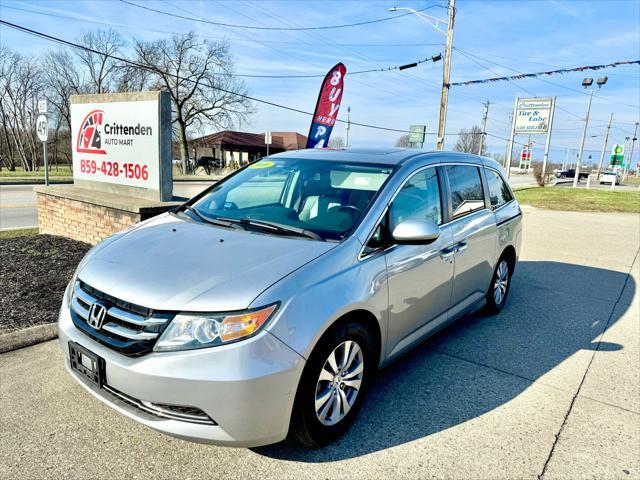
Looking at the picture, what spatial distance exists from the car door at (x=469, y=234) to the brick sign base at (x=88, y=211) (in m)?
3.76

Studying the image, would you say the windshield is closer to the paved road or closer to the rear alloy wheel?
the rear alloy wheel

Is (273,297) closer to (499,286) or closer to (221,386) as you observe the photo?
(221,386)

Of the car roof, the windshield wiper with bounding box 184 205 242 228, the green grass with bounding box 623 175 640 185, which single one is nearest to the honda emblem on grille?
the windshield wiper with bounding box 184 205 242 228

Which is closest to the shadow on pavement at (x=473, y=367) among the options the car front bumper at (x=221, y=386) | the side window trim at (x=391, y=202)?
the car front bumper at (x=221, y=386)

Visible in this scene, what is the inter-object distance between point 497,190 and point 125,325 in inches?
162

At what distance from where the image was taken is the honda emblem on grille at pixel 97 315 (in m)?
2.34

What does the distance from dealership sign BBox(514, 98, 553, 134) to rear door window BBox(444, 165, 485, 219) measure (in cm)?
3160

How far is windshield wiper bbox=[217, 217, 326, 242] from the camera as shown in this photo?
2840 millimetres

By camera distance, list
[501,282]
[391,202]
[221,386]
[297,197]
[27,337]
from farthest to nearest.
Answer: [501,282] → [27,337] → [297,197] → [391,202] → [221,386]

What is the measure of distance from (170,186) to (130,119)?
114cm

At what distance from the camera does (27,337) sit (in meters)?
3.79

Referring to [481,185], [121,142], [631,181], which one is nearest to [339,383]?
[481,185]

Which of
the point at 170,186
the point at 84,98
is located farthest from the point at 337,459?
the point at 84,98

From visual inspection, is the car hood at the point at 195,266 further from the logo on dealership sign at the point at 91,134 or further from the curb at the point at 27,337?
the logo on dealership sign at the point at 91,134
